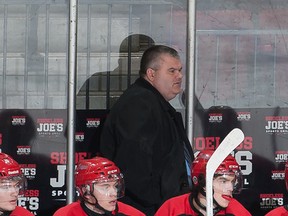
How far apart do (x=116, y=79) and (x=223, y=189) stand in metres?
1.52

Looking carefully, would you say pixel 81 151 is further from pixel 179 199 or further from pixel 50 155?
pixel 179 199

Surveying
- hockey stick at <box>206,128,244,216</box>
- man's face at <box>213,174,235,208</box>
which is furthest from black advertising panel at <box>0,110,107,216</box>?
hockey stick at <box>206,128,244,216</box>

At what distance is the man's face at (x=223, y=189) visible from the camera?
19.5 feet

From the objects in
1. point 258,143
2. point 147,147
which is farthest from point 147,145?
point 258,143

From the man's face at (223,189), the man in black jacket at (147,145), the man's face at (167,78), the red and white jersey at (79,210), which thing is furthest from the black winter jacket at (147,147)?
the man's face at (223,189)

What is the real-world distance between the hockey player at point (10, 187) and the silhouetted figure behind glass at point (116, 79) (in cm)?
125

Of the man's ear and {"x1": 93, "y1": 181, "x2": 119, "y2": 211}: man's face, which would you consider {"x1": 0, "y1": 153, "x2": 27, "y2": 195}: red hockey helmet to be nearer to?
{"x1": 93, "y1": 181, "x2": 119, "y2": 211}: man's face

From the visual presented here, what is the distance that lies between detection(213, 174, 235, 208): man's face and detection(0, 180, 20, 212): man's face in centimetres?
106

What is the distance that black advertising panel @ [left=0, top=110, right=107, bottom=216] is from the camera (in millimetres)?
7152

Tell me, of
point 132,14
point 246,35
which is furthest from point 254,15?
point 132,14

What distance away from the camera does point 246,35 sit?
23.7 ft

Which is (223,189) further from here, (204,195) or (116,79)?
(116,79)

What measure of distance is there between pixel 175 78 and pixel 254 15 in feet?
2.76

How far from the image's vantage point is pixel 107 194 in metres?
5.98
